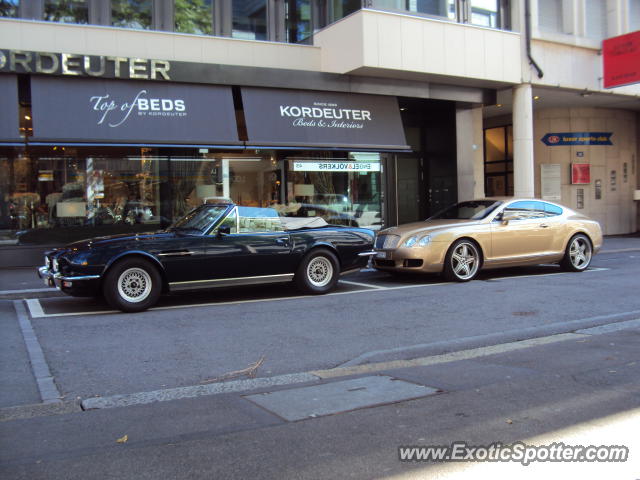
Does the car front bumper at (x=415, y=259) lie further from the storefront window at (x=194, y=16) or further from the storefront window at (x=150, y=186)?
the storefront window at (x=194, y=16)

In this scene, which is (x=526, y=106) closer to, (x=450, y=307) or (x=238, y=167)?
(x=238, y=167)

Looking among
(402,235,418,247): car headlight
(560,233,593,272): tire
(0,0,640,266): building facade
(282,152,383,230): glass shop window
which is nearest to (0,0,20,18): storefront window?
(0,0,640,266): building facade

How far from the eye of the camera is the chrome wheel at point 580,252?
12.9 m

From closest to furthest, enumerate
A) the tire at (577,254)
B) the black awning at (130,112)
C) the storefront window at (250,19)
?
the tire at (577,254)
the black awning at (130,112)
the storefront window at (250,19)

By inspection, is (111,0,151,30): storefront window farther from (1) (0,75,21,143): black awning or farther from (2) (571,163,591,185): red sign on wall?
(2) (571,163,591,185): red sign on wall

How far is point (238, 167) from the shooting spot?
16.6m

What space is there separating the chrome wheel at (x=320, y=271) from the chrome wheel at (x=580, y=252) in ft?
17.6

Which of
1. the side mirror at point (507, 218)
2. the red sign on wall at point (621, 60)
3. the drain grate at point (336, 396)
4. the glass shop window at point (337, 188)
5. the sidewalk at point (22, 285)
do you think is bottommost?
the drain grate at point (336, 396)

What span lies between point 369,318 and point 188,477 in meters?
5.06

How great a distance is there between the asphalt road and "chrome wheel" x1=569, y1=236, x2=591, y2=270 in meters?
2.46

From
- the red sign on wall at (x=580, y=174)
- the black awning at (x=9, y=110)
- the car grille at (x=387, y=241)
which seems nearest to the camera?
the car grille at (x=387, y=241)

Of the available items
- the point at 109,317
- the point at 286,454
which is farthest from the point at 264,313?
the point at 286,454

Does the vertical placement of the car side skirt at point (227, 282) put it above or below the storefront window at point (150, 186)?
below

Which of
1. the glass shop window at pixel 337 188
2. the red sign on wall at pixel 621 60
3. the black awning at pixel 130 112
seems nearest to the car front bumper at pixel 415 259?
the glass shop window at pixel 337 188
